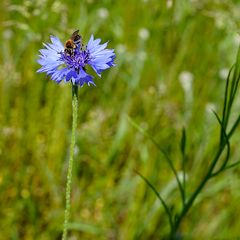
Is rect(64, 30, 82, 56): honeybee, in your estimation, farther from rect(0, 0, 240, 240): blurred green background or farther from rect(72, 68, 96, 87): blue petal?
rect(0, 0, 240, 240): blurred green background

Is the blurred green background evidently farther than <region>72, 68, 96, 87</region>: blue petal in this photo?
Yes

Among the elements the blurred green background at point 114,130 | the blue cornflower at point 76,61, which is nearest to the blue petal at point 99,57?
the blue cornflower at point 76,61

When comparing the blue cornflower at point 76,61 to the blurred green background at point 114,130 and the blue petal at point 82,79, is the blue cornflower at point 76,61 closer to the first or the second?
the blue petal at point 82,79

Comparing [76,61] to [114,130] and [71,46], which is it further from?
[114,130]

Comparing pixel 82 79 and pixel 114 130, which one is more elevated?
pixel 114 130

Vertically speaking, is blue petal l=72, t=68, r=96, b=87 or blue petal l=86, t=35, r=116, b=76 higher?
blue petal l=86, t=35, r=116, b=76

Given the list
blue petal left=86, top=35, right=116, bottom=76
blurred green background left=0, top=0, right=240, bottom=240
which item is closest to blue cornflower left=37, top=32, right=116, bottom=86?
blue petal left=86, top=35, right=116, bottom=76

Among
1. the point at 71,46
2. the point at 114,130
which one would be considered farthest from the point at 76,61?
the point at 114,130
